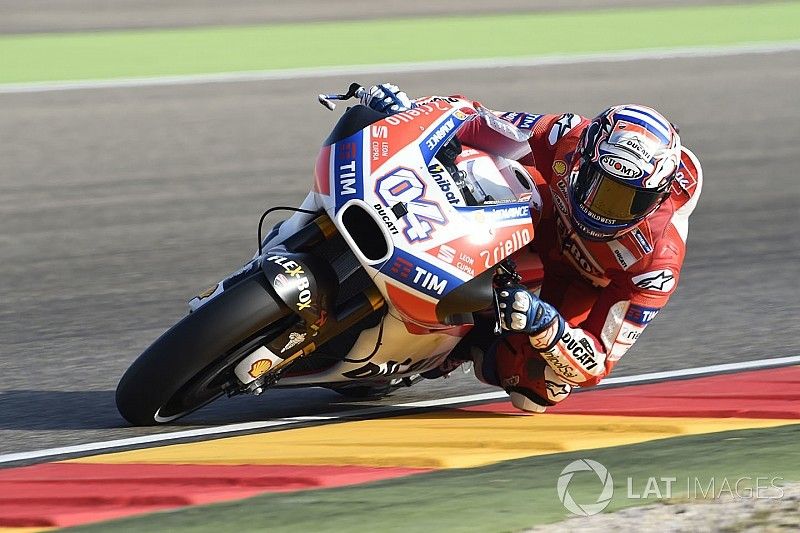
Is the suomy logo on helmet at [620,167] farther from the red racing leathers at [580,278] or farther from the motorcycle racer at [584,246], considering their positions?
the red racing leathers at [580,278]

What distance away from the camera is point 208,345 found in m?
5.13

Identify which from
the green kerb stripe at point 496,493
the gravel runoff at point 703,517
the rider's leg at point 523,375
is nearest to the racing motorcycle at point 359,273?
the rider's leg at point 523,375

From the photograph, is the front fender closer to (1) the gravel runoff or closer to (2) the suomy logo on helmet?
(2) the suomy logo on helmet

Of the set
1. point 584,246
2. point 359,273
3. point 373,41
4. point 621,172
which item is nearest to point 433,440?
point 359,273

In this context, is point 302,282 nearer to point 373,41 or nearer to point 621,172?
point 621,172

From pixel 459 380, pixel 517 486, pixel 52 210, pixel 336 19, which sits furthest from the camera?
pixel 336 19

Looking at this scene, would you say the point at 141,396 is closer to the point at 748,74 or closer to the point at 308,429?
the point at 308,429

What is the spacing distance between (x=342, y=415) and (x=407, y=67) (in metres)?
9.78

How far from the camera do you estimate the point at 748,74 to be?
1541cm

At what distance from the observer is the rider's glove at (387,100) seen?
232 inches

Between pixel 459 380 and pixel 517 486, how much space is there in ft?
6.96

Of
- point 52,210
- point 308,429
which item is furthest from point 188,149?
point 308,429

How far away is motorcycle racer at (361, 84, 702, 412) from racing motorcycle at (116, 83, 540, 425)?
0.83 ft

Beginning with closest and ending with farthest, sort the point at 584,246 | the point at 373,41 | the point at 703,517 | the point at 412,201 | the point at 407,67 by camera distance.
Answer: the point at 703,517 → the point at 412,201 → the point at 584,246 → the point at 407,67 → the point at 373,41
